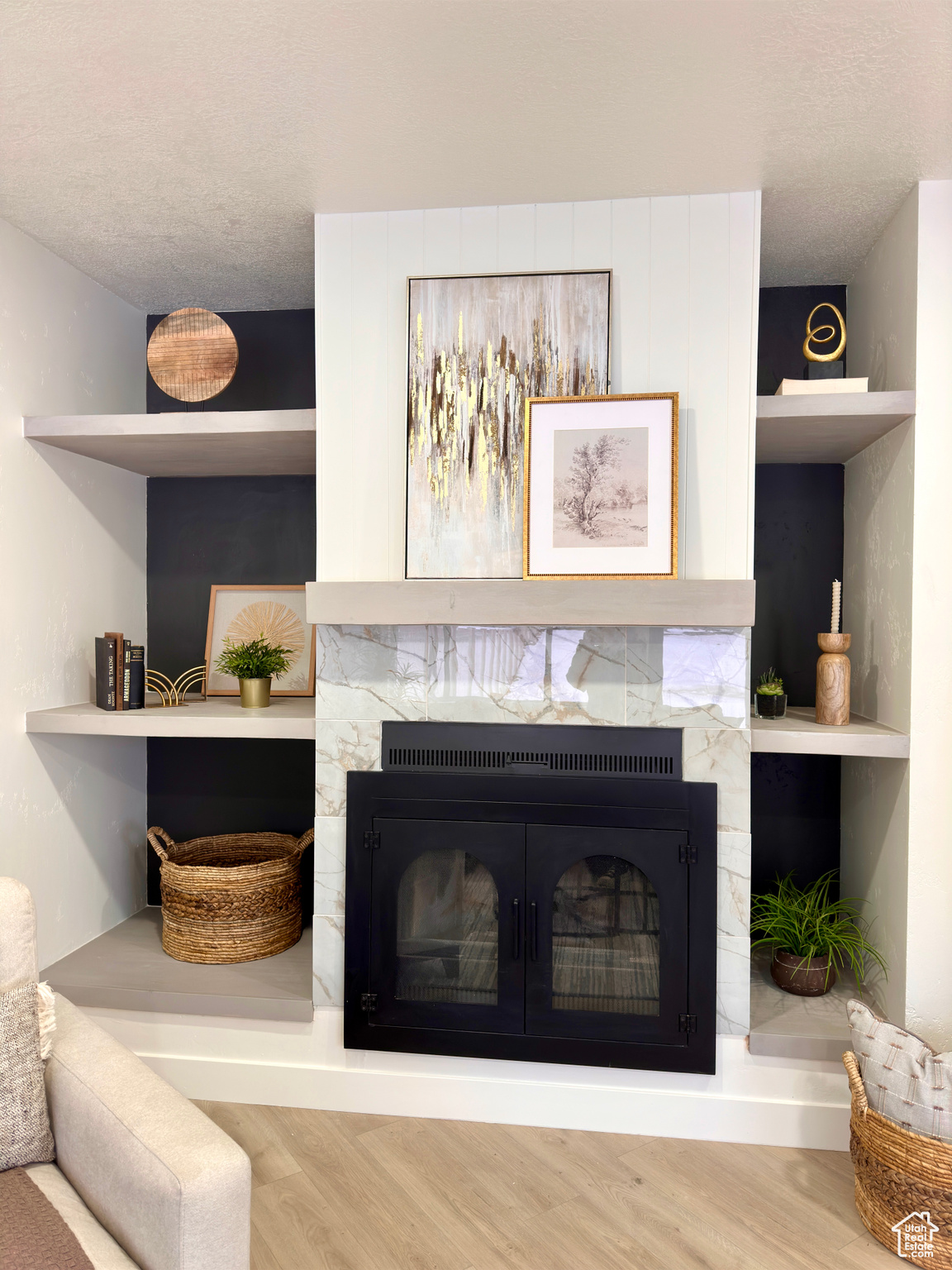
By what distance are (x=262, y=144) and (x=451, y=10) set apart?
25.1 inches

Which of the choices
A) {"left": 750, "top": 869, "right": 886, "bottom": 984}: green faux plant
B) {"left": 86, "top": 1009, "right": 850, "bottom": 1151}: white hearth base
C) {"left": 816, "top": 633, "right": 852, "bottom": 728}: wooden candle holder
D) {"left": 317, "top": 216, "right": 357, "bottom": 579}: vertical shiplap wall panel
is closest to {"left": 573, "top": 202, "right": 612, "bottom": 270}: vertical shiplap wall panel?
{"left": 317, "top": 216, "right": 357, "bottom": 579}: vertical shiplap wall panel

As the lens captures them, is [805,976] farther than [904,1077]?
Yes

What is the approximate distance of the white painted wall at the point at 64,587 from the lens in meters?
2.37

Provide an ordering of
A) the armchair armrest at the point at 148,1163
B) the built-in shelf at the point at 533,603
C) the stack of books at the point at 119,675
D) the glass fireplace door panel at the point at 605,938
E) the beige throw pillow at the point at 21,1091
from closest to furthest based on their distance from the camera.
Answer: the armchair armrest at the point at 148,1163, the beige throw pillow at the point at 21,1091, the built-in shelf at the point at 533,603, the glass fireplace door panel at the point at 605,938, the stack of books at the point at 119,675

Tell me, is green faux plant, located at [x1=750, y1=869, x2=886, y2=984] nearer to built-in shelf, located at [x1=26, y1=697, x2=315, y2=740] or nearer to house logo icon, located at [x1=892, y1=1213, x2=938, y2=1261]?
house logo icon, located at [x1=892, y1=1213, x2=938, y2=1261]

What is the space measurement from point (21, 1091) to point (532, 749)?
1.36m

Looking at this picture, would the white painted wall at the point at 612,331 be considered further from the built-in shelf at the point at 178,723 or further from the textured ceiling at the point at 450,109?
the built-in shelf at the point at 178,723

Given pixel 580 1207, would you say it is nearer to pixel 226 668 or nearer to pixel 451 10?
pixel 226 668

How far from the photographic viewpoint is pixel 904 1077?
5.94 ft

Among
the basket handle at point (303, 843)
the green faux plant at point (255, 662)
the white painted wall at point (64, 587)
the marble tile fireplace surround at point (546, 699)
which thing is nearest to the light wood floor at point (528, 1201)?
the marble tile fireplace surround at point (546, 699)

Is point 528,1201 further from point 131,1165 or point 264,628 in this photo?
point 264,628

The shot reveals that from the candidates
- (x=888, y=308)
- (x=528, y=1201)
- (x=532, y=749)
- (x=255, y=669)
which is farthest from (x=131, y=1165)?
(x=888, y=308)

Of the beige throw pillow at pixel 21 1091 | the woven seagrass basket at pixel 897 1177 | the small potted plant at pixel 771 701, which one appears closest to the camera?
the beige throw pillow at pixel 21 1091

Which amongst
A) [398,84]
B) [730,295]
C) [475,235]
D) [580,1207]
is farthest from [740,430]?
[580,1207]
